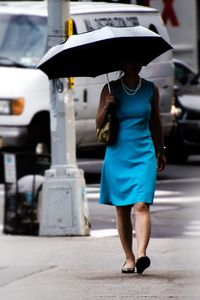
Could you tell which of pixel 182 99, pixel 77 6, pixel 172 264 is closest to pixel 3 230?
pixel 172 264

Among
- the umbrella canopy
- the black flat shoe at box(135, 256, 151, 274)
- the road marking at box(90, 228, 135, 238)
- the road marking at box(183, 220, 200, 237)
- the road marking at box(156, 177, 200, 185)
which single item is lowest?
the road marking at box(156, 177, 200, 185)

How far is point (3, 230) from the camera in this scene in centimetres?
1313

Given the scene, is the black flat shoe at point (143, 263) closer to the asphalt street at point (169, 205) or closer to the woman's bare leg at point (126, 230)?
the woman's bare leg at point (126, 230)

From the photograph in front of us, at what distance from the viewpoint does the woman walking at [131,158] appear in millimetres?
9586

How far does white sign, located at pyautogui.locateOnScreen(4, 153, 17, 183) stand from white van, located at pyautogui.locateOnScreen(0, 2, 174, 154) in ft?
12.1

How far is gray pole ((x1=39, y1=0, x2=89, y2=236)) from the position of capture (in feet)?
40.8

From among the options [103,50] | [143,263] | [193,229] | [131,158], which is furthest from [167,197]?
[143,263]

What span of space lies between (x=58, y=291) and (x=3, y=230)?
14.0 feet

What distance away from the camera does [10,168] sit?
521 inches

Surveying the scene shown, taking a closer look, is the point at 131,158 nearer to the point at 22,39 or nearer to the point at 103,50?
the point at 103,50

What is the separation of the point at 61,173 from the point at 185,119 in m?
8.16

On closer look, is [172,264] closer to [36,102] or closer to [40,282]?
[40,282]

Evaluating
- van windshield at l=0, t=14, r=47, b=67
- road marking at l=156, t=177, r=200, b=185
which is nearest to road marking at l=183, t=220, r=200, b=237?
van windshield at l=0, t=14, r=47, b=67

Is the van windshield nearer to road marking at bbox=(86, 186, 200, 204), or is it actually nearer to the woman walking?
road marking at bbox=(86, 186, 200, 204)
